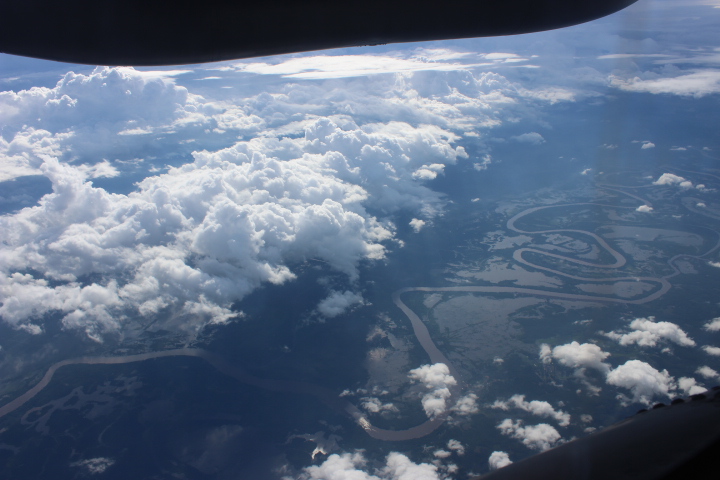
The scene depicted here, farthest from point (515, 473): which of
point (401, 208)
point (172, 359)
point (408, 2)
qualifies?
point (401, 208)

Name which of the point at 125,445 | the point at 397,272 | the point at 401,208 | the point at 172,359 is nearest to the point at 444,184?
the point at 401,208

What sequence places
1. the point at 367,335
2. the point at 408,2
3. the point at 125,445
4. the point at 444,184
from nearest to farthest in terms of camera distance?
the point at 408,2 → the point at 125,445 → the point at 367,335 → the point at 444,184

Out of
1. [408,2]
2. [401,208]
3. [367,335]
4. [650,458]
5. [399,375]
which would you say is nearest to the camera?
[650,458]

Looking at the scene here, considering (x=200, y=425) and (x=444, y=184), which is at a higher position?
(x=444, y=184)

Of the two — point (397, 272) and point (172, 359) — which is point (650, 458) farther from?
point (397, 272)

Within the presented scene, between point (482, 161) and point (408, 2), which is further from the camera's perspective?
point (482, 161)

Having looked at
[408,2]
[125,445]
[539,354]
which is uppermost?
[408,2]

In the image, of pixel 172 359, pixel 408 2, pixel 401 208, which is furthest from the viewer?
pixel 401 208

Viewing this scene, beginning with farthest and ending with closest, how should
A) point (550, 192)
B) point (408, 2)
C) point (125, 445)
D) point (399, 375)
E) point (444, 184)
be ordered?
point (444, 184) < point (550, 192) < point (399, 375) < point (125, 445) < point (408, 2)

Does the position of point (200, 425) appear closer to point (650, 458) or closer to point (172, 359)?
point (172, 359)
